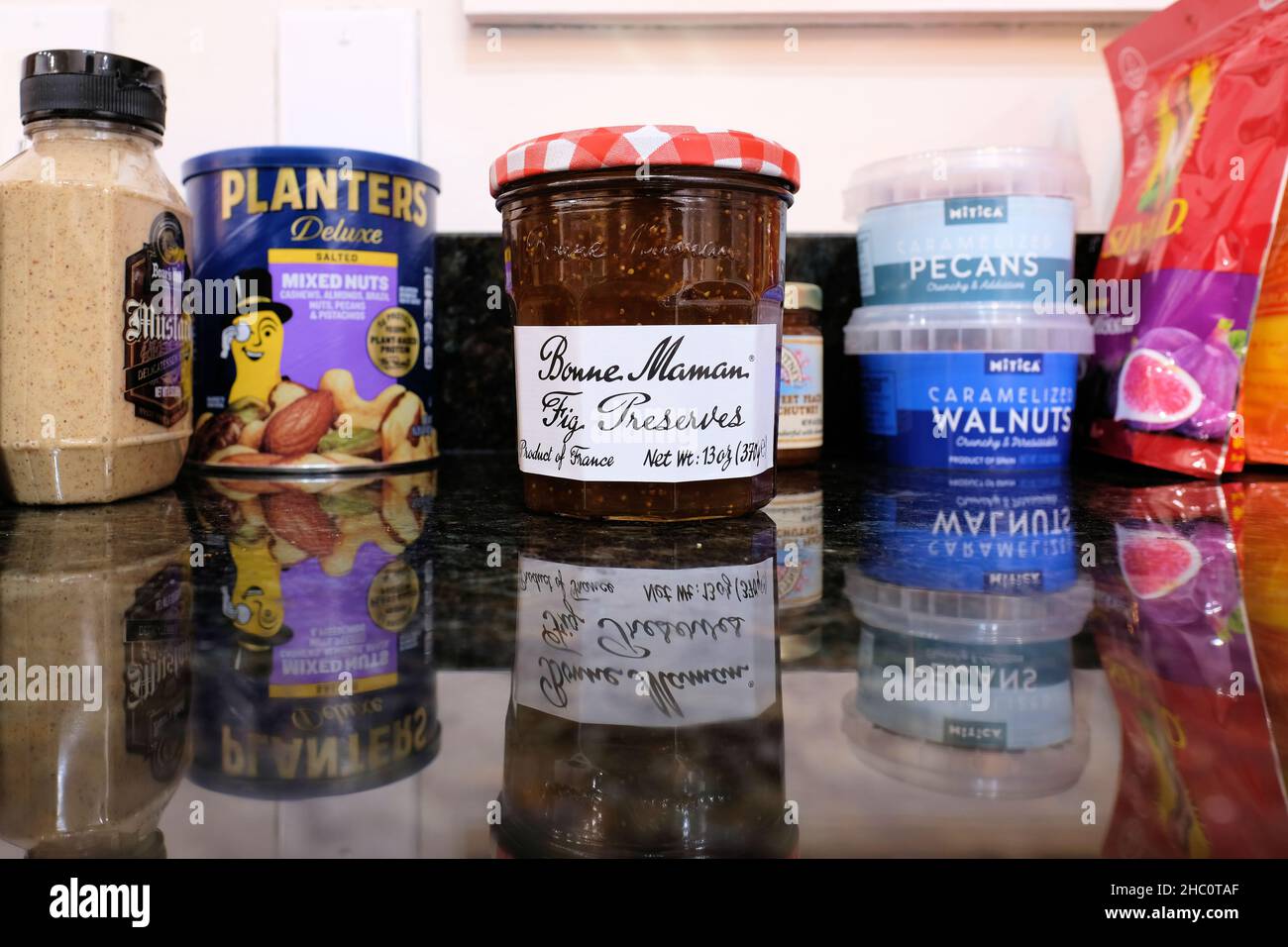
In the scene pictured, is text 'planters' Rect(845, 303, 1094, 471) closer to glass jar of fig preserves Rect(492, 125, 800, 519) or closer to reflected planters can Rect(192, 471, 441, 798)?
glass jar of fig preserves Rect(492, 125, 800, 519)

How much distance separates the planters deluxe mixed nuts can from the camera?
0.86 metres

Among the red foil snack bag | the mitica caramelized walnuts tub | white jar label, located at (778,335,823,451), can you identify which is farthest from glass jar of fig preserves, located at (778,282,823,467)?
the mitica caramelized walnuts tub

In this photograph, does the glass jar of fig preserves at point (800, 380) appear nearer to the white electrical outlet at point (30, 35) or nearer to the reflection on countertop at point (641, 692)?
the reflection on countertop at point (641, 692)

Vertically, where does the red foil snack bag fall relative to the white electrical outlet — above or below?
below

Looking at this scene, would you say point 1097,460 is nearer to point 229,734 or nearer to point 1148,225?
point 1148,225

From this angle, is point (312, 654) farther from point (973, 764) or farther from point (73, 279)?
point (73, 279)

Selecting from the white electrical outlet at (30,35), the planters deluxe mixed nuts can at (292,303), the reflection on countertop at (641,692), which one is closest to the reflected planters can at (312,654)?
the reflection on countertop at (641,692)

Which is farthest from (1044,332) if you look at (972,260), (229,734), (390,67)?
(229,734)

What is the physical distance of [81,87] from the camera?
686mm

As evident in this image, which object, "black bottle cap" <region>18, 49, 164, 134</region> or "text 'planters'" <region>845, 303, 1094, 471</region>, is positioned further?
"text 'planters'" <region>845, 303, 1094, 471</region>

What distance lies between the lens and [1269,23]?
835 millimetres

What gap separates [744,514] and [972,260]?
1.34 feet

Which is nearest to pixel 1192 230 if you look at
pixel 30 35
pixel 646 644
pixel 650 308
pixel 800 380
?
pixel 800 380

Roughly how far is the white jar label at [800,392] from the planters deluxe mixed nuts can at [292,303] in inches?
14.1
